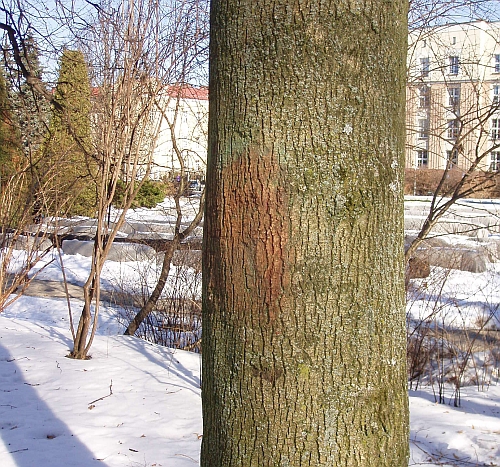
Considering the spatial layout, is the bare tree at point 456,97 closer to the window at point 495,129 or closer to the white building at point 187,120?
the window at point 495,129

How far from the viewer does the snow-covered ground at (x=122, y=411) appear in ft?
12.7

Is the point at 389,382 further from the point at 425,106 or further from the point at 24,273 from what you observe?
the point at 24,273

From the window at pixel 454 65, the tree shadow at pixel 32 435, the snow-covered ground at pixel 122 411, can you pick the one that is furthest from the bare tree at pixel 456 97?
the tree shadow at pixel 32 435

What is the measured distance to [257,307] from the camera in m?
1.64

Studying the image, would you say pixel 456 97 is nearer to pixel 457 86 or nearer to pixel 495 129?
pixel 457 86

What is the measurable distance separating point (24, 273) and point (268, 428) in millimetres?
6251

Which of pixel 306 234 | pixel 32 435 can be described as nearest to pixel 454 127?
pixel 32 435

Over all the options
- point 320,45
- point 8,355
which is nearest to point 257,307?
point 320,45

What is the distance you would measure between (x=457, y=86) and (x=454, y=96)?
11 cm

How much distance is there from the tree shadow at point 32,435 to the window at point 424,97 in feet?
16.8

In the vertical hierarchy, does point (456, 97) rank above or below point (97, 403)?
above

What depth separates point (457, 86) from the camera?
6547mm

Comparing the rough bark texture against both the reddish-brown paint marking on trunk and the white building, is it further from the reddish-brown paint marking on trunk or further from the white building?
the white building

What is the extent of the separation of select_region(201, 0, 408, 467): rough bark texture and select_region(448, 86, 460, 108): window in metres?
5.15
